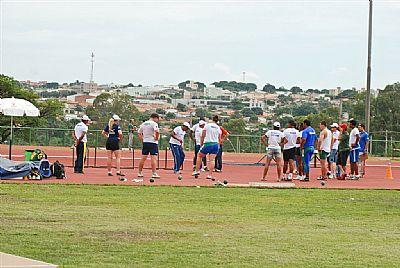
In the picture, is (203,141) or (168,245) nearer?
(168,245)

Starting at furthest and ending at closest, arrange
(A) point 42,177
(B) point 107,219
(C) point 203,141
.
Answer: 1. (C) point 203,141
2. (A) point 42,177
3. (B) point 107,219

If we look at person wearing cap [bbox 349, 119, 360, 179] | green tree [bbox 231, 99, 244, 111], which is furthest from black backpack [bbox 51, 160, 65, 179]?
green tree [bbox 231, 99, 244, 111]

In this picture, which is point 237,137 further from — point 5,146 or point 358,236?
point 358,236

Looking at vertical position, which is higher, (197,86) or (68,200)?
(197,86)

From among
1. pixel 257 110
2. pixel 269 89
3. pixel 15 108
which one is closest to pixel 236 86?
pixel 269 89

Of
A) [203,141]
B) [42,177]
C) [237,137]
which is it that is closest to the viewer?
[42,177]

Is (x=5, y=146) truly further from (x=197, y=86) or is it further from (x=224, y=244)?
(x=197, y=86)

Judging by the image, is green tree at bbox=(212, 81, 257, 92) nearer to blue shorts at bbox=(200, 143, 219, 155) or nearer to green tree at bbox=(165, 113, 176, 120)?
green tree at bbox=(165, 113, 176, 120)

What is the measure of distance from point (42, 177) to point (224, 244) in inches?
496

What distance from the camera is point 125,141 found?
161 feet

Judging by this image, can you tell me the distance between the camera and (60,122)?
60.6 meters

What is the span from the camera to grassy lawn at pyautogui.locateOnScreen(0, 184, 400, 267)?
11.9m

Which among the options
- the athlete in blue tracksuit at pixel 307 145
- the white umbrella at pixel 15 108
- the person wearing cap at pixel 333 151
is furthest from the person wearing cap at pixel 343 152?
the white umbrella at pixel 15 108

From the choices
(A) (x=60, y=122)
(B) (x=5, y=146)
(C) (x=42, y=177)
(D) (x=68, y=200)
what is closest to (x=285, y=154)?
(C) (x=42, y=177)
